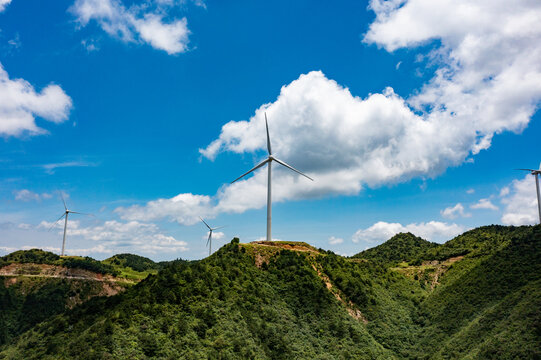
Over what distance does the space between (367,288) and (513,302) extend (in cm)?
3959

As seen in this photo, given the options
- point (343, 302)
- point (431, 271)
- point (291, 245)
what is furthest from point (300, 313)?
point (431, 271)

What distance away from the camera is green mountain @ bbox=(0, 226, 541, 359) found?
213ft

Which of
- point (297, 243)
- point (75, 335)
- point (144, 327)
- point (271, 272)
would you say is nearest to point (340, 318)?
point (271, 272)

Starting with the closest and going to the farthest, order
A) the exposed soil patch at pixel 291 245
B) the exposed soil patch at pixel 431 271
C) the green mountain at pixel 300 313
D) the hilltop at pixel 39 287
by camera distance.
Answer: the green mountain at pixel 300 313 → the exposed soil patch at pixel 291 245 → the exposed soil patch at pixel 431 271 → the hilltop at pixel 39 287

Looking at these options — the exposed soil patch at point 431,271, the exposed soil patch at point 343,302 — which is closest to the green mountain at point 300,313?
the exposed soil patch at point 343,302

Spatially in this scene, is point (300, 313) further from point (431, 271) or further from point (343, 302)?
point (431, 271)

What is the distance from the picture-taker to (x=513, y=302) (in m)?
85.8

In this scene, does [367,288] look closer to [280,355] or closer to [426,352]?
[426,352]

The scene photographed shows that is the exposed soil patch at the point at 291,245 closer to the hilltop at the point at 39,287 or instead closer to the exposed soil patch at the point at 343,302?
the exposed soil patch at the point at 343,302

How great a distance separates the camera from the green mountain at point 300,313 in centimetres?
6506

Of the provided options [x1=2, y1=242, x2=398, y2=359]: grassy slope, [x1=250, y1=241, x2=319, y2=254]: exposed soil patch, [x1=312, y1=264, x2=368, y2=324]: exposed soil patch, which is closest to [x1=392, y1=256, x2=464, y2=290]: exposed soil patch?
[x1=312, y1=264, x2=368, y2=324]: exposed soil patch

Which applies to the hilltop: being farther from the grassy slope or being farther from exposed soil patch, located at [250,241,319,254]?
exposed soil patch, located at [250,241,319,254]

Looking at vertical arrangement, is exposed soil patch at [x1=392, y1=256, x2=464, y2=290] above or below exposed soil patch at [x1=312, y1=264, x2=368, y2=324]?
above

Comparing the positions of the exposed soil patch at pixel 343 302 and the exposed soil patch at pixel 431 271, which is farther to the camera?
the exposed soil patch at pixel 431 271
